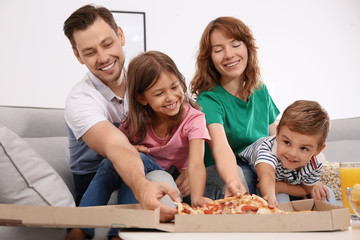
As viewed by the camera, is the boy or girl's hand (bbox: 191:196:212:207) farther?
the boy

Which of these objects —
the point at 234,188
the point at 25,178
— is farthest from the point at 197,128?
the point at 25,178

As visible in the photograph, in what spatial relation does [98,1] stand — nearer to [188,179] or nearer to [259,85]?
[259,85]

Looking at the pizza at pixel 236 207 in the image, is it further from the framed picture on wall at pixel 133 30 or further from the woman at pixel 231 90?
the framed picture on wall at pixel 133 30

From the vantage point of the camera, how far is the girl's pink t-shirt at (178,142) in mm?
1459

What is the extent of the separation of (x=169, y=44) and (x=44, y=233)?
3.01m

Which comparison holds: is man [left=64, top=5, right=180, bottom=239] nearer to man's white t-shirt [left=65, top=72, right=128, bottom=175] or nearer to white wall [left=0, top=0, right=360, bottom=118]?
man's white t-shirt [left=65, top=72, right=128, bottom=175]

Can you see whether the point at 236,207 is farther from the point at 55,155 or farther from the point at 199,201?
the point at 55,155

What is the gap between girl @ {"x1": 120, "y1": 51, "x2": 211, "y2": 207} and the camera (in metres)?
1.44

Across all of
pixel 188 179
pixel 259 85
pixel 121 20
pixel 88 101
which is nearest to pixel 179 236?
pixel 188 179

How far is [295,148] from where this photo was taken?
134 cm

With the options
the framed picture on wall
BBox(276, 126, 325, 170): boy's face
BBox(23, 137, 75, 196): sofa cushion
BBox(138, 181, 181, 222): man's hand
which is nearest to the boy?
BBox(276, 126, 325, 170): boy's face

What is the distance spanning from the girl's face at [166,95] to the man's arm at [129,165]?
0.23m

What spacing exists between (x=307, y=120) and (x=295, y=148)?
10cm

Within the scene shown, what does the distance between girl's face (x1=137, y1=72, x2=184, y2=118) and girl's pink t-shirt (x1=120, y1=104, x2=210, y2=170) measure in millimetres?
68
